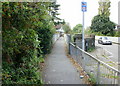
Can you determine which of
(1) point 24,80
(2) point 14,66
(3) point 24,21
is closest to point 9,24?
(3) point 24,21

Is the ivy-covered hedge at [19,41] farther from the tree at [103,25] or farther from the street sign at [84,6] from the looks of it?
the tree at [103,25]

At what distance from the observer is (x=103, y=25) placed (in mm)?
31469

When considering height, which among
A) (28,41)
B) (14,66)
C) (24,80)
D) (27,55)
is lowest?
(24,80)

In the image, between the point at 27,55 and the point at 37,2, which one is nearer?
the point at 37,2

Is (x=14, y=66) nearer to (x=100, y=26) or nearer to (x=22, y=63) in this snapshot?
(x=22, y=63)

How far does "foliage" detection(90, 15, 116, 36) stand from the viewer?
103ft

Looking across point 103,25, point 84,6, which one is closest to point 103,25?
point 103,25

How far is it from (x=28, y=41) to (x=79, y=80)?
8.68ft

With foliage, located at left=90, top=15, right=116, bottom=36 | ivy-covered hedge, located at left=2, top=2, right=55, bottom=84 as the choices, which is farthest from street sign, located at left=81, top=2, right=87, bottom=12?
foliage, located at left=90, top=15, right=116, bottom=36

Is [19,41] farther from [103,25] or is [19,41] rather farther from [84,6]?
[103,25]

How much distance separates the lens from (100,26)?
103ft

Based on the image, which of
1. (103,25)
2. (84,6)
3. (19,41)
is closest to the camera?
(19,41)

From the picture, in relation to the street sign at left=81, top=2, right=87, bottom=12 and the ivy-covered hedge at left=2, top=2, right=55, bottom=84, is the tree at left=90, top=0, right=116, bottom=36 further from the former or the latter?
the ivy-covered hedge at left=2, top=2, right=55, bottom=84

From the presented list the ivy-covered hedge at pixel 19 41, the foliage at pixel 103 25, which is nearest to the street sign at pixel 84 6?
the ivy-covered hedge at pixel 19 41
